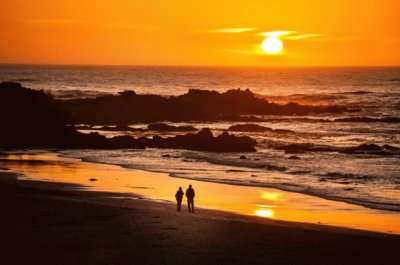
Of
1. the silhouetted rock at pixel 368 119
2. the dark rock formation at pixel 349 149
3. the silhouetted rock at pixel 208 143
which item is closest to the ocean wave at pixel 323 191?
the silhouetted rock at pixel 208 143

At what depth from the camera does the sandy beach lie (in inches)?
679

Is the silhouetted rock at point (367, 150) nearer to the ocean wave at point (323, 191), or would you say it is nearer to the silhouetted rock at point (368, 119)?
the ocean wave at point (323, 191)

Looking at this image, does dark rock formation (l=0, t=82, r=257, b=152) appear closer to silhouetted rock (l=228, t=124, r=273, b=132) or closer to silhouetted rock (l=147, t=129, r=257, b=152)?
silhouetted rock (l=147, t=129, r=257, b=152)

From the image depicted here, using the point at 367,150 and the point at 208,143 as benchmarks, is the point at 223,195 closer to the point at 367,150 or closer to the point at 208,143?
the point at 208,143

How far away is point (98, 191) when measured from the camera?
29.0m

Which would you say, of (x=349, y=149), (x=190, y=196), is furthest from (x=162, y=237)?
(x=349, y=149)

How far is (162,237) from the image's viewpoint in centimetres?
1944

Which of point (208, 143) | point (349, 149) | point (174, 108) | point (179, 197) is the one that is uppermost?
point (174, 108)

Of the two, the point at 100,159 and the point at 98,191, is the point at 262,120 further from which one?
the point at 98,191

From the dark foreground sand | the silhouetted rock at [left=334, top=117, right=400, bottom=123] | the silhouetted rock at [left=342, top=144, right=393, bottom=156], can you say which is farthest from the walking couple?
the silhouetted rock at [left=334, top=117, right=400, bottom=123]

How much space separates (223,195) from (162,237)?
31.9ft

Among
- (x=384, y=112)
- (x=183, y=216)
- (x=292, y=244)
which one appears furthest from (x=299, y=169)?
(x=384, y=112)

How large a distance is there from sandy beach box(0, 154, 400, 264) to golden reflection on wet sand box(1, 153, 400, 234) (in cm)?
181

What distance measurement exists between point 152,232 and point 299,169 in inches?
805
